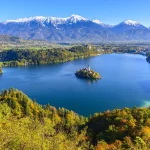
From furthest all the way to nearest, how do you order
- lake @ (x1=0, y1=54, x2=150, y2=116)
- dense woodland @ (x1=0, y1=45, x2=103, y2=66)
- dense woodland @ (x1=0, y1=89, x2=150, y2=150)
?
dense woodland @ (x1=0, y1=45, x2=103, y2=66), lake @ (x1=0, y1=54, x2=150, y2=116), dense woodland @ (x1=0, y1=89, x2=150, y2=150)

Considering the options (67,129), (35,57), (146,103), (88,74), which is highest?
(35,57)

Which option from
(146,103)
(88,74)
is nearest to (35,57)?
(88,74)

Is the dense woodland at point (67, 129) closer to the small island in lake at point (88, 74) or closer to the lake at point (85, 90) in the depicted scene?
the lake at point (85, 90)

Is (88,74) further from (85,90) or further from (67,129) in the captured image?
(67,129)

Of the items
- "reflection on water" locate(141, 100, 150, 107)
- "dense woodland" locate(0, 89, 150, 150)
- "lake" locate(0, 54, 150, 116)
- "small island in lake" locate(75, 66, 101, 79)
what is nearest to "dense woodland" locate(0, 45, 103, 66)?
"lake" locate(0, 54, 150, 116)

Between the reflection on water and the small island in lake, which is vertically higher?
the small island in lake

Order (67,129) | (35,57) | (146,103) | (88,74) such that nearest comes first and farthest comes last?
(67,129) → (146,103) → (88,74) → (35,57)

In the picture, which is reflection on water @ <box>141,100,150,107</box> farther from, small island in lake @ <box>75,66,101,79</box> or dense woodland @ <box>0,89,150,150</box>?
small island in lake @ <box>75,66,101,79</box>

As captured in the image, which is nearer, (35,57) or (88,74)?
(88,74)
